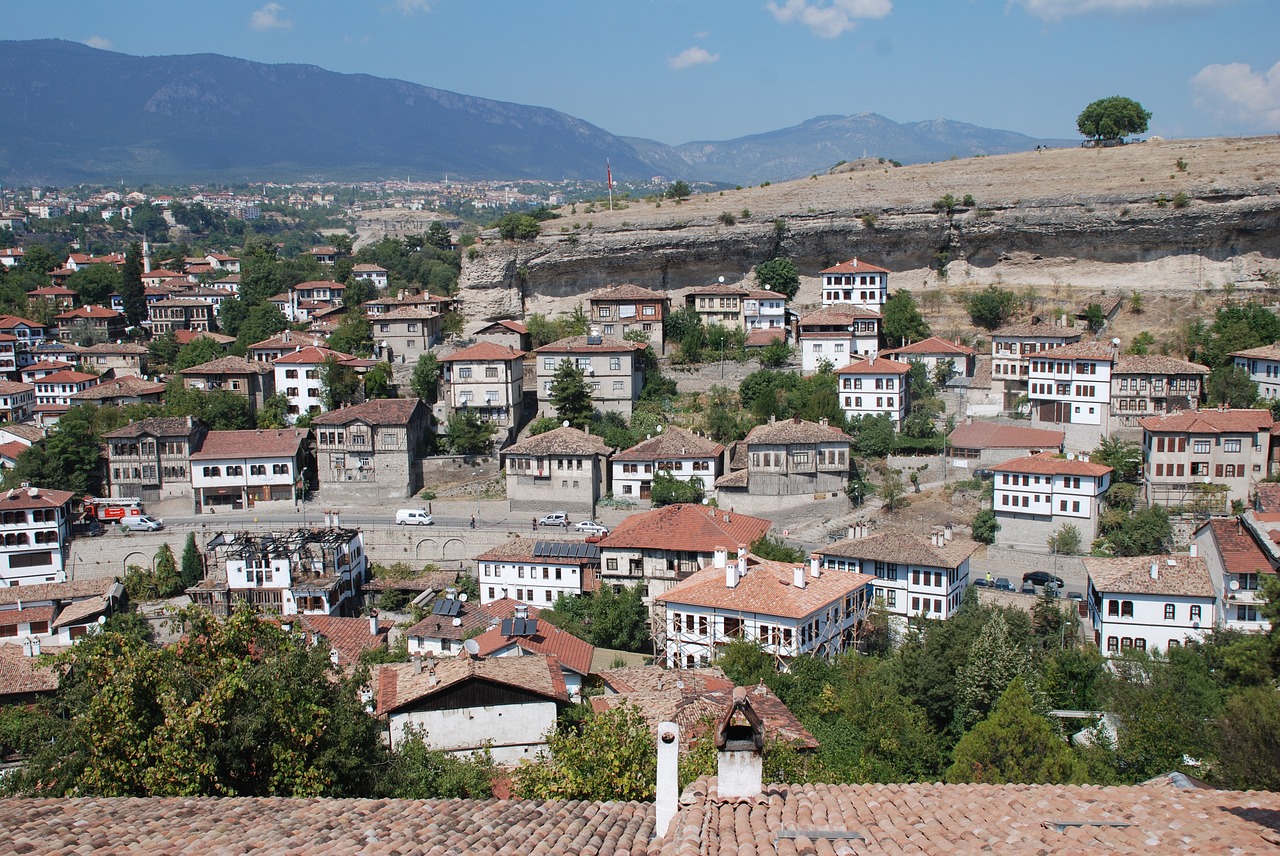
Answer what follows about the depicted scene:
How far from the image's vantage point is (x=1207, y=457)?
1414 inches

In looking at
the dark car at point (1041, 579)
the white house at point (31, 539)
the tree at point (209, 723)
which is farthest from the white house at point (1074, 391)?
the white house at point (31, 539)

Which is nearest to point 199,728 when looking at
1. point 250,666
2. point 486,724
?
point 250,666

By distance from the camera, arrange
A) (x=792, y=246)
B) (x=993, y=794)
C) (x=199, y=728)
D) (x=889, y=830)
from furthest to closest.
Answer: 1. (x=792, y=246)
2. (x=199, y=728)
3. (x=993, y=794)
4. (x=889, y=830)

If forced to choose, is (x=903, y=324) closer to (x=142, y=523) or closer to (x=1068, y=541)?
(x=1068, y=541)

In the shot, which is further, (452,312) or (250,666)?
(452,312)

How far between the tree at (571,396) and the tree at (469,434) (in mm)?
3129

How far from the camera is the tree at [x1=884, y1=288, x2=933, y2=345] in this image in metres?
48.5

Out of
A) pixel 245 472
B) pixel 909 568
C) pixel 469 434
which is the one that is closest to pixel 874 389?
pixel 909 568

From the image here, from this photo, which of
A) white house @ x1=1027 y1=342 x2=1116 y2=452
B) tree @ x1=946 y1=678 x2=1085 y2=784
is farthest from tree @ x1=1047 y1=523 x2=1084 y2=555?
tree @ x1=946 y1=678 x2=1085 y2=784

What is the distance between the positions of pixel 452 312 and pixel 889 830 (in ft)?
160

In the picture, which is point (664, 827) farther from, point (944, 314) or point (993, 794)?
point (944, 314)

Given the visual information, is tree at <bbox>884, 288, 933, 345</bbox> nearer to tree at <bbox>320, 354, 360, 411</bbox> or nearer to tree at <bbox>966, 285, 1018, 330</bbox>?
tree at <bbox>966, 285, 1018, 330</bbox>

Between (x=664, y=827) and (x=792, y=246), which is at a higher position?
(x=792, y=246)

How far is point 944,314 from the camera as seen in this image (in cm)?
5278
